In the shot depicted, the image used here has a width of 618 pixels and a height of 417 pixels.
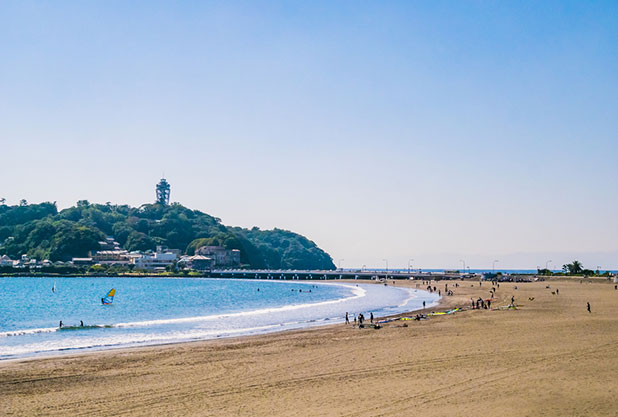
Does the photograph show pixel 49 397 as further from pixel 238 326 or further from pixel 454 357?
pixel 238 326

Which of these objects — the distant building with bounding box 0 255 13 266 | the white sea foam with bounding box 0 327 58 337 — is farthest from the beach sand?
the distant building with bounding box 0 255 13 266

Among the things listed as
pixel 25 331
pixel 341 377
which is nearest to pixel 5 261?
pixel 25 331

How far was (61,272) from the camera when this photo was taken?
185 m

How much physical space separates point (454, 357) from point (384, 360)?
3106mm

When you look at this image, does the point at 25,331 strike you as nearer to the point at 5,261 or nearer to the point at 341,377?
the point at 341,377

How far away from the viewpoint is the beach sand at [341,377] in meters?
15.2

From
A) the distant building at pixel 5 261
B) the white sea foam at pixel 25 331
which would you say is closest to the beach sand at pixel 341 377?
the white sea foam at pixel 25 331

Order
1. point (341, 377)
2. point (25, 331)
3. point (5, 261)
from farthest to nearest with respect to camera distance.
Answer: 1. point (5, 261)
2. point (25, 331)
3. point (341, 377)

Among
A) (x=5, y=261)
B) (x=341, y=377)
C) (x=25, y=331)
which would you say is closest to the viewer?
(x=341, y=377)

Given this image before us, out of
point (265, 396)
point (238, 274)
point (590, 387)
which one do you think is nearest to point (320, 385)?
point (265, 396)

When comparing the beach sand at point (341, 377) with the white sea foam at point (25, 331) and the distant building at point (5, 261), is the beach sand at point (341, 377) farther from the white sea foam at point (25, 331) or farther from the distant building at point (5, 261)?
the distant building at point (5, 261)

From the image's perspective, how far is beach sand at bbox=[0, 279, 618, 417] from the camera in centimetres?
1523

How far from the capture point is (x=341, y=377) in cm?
1931

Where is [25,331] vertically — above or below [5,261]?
below
